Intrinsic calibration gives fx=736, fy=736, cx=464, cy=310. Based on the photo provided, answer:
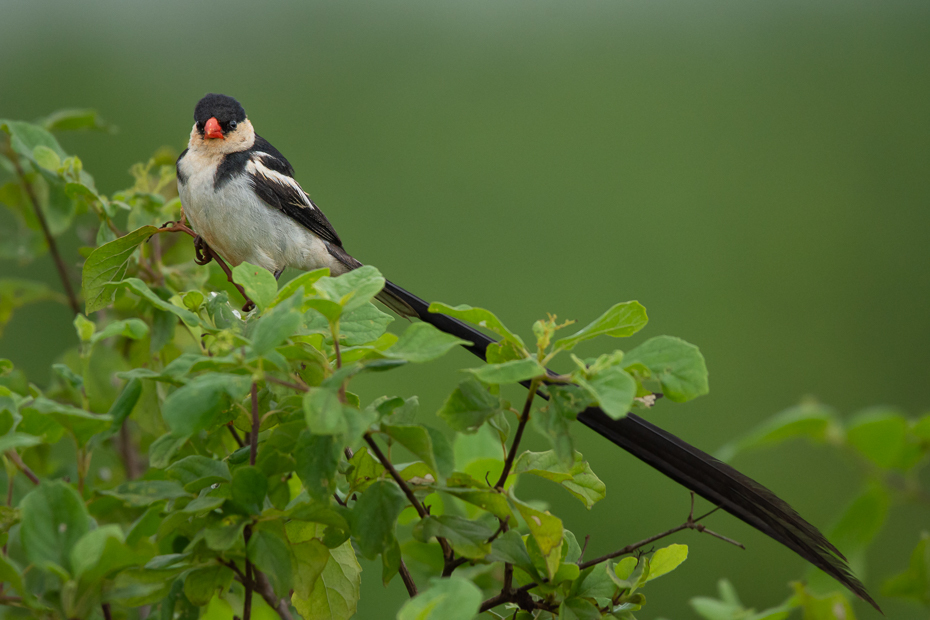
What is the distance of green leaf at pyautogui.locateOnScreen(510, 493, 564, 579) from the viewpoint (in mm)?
633

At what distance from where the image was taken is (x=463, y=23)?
22.1ft

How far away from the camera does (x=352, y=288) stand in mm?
603

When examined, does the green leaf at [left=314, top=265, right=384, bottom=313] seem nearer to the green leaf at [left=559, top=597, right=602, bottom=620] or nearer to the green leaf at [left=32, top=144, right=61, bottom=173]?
the green leaf at [left=559, top=597, right=602, bottom=620]

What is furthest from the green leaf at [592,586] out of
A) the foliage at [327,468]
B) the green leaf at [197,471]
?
the green leaf at [197,471]

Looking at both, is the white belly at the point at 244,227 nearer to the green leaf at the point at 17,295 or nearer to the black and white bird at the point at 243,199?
the black and white bird at the point at 243,199

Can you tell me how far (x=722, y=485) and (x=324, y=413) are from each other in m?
0.55

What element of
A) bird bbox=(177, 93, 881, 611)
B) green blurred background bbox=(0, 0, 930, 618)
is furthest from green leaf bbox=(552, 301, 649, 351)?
green blurred background bbox=(0, 0, 930, 618)

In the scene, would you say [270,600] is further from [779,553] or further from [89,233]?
[779,553]

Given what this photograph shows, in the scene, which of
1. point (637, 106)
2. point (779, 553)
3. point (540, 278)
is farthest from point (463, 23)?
point (779, 553)

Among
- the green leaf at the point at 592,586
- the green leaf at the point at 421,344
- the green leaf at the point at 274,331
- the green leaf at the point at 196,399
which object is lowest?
the green leaf at the point at 592,586

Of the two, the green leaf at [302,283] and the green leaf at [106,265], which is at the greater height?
the green leaf at [302,283]

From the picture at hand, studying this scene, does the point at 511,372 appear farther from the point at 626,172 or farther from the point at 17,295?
the point at 626,172

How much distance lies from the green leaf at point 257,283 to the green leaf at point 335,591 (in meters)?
0.27

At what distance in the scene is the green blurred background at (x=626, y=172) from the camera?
15.9 ft
